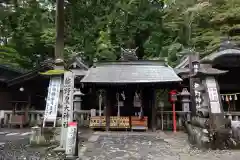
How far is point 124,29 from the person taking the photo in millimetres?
25375

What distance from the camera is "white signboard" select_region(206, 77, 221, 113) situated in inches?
381

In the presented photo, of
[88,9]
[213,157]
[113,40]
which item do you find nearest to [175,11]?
[113,40]

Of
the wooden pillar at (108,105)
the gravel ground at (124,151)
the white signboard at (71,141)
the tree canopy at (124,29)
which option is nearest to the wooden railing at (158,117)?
the wooden pillar at (108,105)

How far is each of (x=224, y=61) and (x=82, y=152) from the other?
1044 cm

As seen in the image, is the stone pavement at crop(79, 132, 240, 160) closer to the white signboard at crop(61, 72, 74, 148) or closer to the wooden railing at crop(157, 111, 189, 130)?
the white signboard at crop(61, 72, 74, 148)

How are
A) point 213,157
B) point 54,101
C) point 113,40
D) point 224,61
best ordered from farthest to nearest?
point 113,40 → point 224,61 → point 54,101 → point 213,157

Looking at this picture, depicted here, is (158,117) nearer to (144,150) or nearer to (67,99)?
(144,150)

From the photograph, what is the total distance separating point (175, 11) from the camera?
22.9 meters

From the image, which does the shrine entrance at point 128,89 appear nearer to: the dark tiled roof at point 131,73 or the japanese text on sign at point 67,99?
the dark tiled roof at point 131,73

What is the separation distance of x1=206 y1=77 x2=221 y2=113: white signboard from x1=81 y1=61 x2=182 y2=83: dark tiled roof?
115 inches

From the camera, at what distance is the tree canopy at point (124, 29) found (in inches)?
713

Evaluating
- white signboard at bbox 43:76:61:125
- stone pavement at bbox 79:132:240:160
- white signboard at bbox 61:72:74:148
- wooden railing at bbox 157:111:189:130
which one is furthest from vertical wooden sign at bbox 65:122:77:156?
wooden railing at bbox 157:111:189:130

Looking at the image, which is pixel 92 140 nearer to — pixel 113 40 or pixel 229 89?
pixel 229 89

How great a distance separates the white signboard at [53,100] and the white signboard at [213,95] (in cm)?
643
